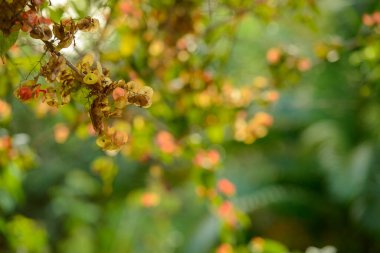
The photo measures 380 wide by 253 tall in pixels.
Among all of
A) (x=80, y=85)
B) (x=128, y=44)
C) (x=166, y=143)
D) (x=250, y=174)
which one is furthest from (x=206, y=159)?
(x=250, y=174)

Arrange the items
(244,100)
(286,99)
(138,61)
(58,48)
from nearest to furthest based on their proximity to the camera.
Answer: (58,48)
(138,61)
(244,100)
(286,99)

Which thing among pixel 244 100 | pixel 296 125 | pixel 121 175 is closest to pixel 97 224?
pixel 121 175

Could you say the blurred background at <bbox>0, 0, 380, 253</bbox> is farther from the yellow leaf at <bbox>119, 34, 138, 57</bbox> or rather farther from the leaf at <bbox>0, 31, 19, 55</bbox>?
the leaf at <bbox>0, 31, 19, 55</bbox>

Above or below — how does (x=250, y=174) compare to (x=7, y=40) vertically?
above

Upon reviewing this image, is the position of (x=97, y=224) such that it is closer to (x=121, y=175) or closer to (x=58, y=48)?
(x=121, y=175)

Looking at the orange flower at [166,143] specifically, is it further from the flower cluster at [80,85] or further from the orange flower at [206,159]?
the flower cluster at [80,85]

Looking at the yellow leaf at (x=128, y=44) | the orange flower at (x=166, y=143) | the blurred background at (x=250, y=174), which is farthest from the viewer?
the blurred background at (x=250, y=174)

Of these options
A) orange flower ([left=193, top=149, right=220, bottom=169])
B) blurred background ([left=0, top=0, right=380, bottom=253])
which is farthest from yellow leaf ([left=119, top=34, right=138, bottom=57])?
orange flower ([left=193, top=149, right=220, bottom=169])

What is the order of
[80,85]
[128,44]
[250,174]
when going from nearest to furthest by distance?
1. [80,85]
2. [128,44]
3. [250,174]

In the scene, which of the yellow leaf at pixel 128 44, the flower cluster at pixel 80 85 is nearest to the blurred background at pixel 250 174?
the yellow leaf at pixel 128 44

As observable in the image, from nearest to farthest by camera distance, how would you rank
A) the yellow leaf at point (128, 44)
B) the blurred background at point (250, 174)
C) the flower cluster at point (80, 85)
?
1. the flower cluster at point (80, 85)
2. the yellow leaf at point (128, 44)
3. the blurred background at point (250, 174)

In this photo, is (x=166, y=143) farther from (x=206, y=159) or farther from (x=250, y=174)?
(x=250, y=174)
